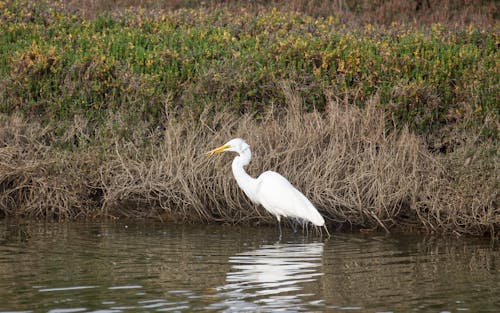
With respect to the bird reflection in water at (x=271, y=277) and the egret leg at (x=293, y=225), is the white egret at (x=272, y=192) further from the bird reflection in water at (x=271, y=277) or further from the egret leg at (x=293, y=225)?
the bird reflection in water at (x=271, y=277)

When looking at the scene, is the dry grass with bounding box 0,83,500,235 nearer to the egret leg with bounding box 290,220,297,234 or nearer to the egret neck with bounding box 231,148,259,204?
the egret leg with bounding box 290,220,297,234

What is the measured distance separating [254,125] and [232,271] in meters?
3.53

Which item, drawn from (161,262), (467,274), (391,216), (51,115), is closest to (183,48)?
(51,115)

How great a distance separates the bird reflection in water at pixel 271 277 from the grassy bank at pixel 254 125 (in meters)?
1.41

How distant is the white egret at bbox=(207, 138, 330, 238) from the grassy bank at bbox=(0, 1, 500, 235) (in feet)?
1.87

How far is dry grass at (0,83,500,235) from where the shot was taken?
10680 millimetres

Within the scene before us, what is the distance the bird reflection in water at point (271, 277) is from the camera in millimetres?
7207

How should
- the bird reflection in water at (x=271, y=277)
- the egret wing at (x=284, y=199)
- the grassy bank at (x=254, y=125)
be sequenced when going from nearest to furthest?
the bird reflection in water at (x=271, y=277) < the egret wing at (x=284, y=199) < the grassy bank at (x=254, y=125)

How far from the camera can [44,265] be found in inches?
340

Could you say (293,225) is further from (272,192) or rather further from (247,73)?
(247,73)

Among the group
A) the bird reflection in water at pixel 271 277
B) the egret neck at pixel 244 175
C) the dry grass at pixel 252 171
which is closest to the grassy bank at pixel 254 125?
the dry grass at pixel 252 171

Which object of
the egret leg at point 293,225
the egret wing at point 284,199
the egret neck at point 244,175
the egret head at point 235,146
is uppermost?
the egret head at point 235,146

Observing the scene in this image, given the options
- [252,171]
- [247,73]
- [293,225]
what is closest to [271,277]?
[293,225]

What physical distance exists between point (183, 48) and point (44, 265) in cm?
641
